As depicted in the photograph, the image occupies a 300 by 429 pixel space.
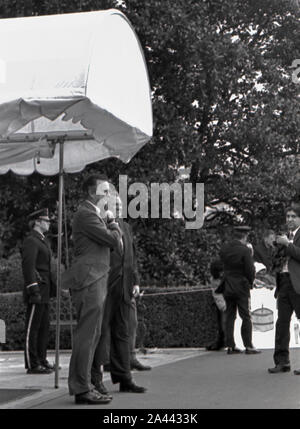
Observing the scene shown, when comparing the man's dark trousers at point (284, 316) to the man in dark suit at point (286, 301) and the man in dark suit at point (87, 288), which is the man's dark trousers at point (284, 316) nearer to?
the man in dark suit at point (286, 301)

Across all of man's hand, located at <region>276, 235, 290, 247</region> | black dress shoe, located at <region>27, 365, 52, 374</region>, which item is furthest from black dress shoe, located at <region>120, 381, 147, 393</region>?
man's hand, located at <region>276, 235, 290, 247</region>

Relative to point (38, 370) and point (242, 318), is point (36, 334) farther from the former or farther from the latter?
point (242, 318)

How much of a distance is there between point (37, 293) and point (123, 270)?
230 cm

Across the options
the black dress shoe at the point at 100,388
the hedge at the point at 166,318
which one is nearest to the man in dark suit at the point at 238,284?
the hedge at the point at 166,318

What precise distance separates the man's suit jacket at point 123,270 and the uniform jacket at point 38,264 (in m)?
2.26

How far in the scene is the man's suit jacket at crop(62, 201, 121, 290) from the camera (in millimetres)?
8180

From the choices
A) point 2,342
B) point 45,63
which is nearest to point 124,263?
point 45,63

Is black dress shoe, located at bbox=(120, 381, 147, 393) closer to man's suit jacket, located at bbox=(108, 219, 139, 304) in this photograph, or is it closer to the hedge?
man's suit jacket, located at bbox=(108, 219, 139, 304)

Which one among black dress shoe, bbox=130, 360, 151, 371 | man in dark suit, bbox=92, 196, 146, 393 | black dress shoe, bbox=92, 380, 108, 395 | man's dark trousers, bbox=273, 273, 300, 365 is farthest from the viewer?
black dress shoe, bbox=130, 360, 151, 371

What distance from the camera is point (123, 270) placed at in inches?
351

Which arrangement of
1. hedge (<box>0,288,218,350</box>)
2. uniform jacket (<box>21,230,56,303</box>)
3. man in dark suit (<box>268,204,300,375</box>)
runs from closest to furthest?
1. man in dark suit (<box>268,204,300,375</box>)
2. uniform jacket (<box>21,230,56,303</box>)
3. hedge (<box>0,288,218,350</box>)

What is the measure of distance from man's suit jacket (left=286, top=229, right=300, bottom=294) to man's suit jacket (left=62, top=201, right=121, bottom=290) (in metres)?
2.55

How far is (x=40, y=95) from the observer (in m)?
8.26

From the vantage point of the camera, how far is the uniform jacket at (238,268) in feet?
43.7
